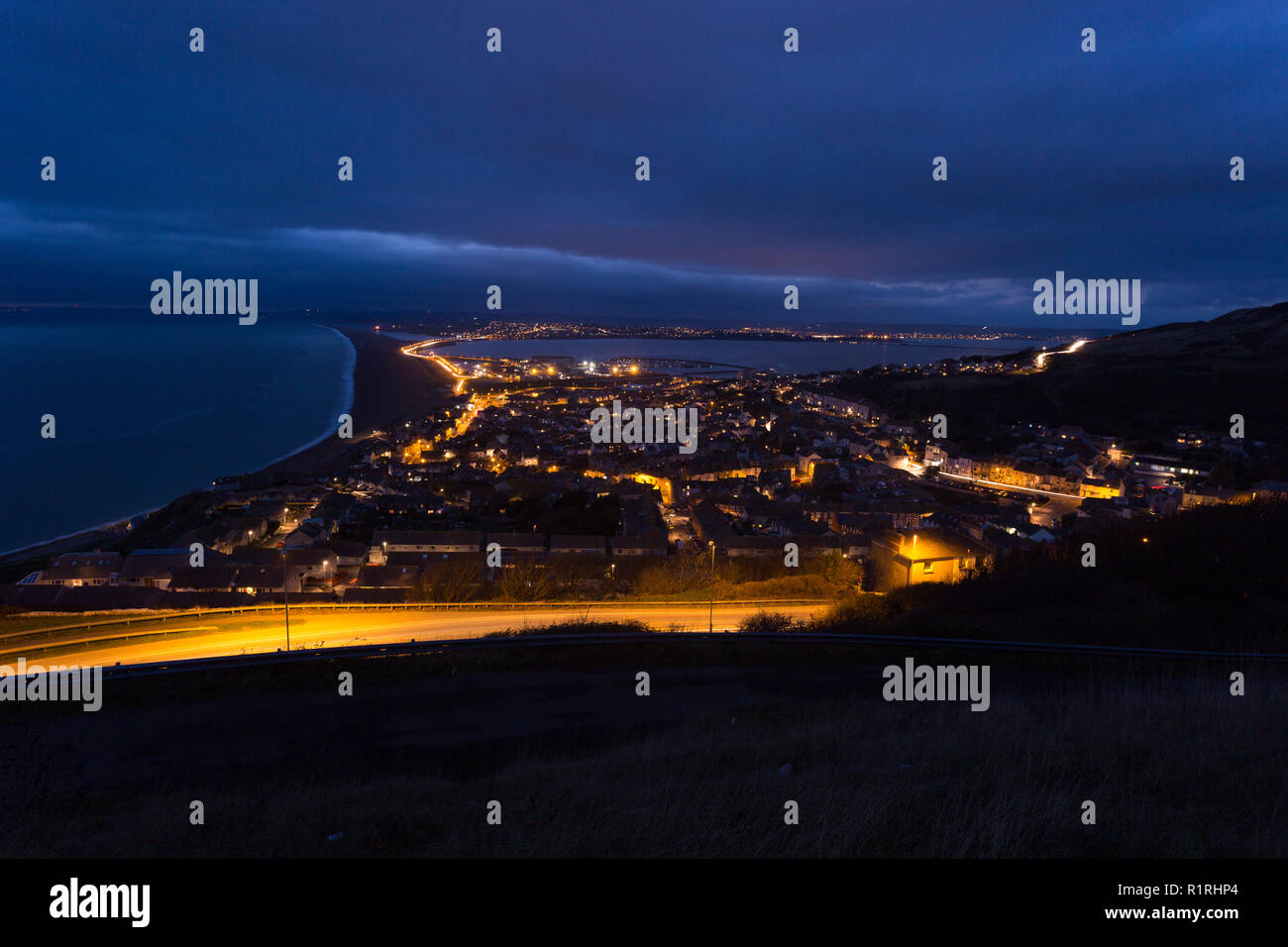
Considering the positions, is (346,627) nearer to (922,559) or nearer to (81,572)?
(81,572)

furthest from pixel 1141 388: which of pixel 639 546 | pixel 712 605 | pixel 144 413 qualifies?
pixel 144 413

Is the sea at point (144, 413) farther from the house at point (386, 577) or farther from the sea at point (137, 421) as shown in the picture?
the house at point (386, 577)

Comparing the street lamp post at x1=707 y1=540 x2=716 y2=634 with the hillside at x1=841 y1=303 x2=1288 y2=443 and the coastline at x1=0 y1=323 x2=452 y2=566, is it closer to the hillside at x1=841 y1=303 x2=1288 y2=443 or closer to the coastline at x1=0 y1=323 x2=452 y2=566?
the coastline at x1=0 y1=323 x2=452 y2=566

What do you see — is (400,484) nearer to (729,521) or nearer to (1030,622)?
(729,521)

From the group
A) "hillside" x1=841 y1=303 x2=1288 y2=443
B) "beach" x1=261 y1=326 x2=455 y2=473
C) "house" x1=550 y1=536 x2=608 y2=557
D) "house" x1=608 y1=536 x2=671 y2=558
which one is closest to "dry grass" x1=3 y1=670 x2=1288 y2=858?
"house" x1=550 y1=536 x2=608 y2=557

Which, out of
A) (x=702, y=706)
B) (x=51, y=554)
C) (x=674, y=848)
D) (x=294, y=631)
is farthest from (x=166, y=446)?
(x=674, y=848)
